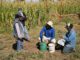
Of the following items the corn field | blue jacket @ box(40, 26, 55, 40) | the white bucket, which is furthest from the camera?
the corn field

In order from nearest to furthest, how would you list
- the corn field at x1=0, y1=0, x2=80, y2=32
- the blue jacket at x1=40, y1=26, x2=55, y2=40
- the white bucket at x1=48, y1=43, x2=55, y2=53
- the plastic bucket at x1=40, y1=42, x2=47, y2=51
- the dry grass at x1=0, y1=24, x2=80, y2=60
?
the dry grass at x1=0, y1=24, x2=80, y2=60 → the white bucket at x1=48, y1=43, x2=55, y2=53 → the plastic bucket at x1=40, y1=42, x2=47, y2=51 → the blue jacket at x1=40, y1=26, x2=55, y2=40 → the corn field at x1=0, y1=0, x2=80, y2=32

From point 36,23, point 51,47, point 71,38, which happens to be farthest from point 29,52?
point 36,23

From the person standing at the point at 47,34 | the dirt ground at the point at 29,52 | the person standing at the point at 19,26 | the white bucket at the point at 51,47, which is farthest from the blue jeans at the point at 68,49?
the person standing at the point at 19,26

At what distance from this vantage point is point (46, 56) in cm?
1011

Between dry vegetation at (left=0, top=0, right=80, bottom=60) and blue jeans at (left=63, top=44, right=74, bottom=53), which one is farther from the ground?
blue jeans at (left=63, top=44, right=74, bottom=53)

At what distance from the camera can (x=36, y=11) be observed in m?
14.7

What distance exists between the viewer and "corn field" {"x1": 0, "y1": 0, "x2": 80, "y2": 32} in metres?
14.0

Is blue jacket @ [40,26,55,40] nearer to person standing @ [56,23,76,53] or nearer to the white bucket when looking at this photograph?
the white bucket

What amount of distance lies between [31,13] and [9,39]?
2.52m

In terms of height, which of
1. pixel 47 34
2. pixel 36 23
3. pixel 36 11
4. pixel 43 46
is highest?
pixel 47 34

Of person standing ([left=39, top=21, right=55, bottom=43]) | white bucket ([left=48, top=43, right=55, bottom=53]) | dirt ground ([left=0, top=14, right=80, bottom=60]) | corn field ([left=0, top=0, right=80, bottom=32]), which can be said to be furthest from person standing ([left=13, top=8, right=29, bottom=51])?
corn field ([left=0, top=0, right=80, bottom=32])

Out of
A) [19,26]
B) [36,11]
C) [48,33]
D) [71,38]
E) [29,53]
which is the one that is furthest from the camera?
[36,11]

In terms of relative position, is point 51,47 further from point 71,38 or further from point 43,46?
point 71,38

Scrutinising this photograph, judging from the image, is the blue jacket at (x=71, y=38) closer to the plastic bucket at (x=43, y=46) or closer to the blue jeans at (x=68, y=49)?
the blue jeans at (x=68, y=49)
